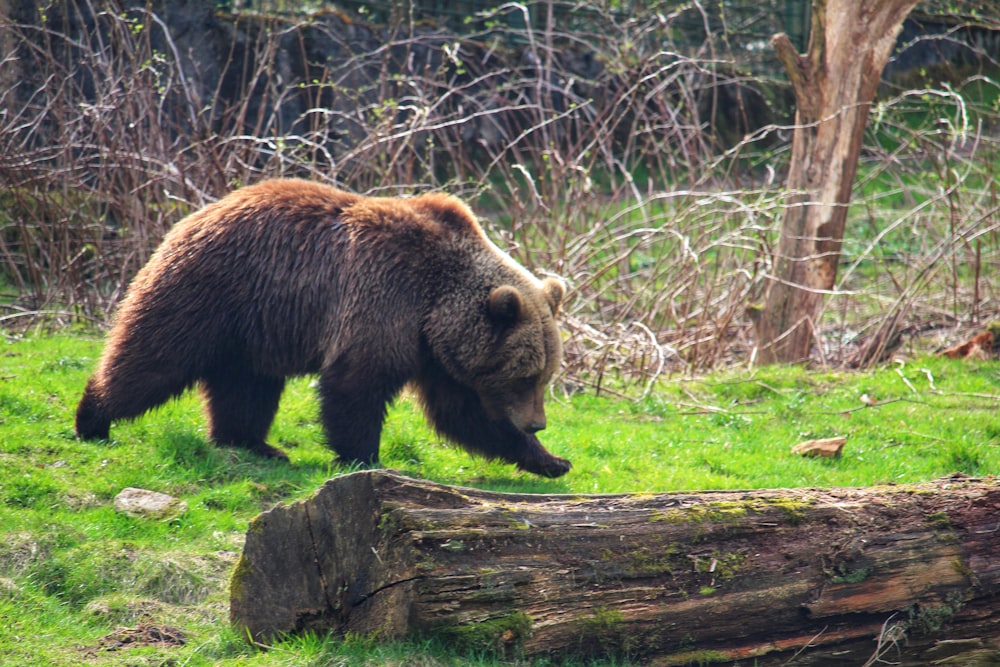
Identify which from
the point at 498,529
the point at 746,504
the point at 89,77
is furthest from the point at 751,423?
the point at 89,77

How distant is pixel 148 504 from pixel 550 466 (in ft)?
8.95

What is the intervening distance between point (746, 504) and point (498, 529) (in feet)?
3.75

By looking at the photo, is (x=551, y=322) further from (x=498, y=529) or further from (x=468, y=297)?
(x=498, y=529)

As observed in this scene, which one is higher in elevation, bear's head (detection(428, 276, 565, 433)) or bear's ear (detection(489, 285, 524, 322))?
bear's ear (detection(489, 285, 524, 322))

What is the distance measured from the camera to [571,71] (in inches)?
779

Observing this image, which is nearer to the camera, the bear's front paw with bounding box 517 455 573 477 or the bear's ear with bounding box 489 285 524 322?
the bear's ear with bounding box 489 285 524 322

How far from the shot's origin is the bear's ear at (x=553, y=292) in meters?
7.44

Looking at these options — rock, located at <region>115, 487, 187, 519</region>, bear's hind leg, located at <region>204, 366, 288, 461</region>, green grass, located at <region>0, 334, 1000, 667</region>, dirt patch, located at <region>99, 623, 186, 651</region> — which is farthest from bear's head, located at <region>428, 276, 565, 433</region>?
dirt patch, located at <region>99, 623, 186, 651</region>

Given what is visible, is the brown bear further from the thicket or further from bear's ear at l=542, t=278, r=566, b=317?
the thicket

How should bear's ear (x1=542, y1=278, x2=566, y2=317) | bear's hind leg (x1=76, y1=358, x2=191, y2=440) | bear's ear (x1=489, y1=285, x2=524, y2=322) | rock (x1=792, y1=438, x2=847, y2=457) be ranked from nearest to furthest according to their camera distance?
bear's hind leg (x1=76, y1=358, x2=191, y2=440) → bear's ear (x1=489, y1=285, x2=524, y2=322) → bear's ear (x1=542, y1=278, x2=566, y2=317) → rock (x1=792, y1=438, x2=847, y2=457)

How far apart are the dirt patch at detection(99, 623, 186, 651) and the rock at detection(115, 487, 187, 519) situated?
115 cm

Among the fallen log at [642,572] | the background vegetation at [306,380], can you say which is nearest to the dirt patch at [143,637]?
the background vegetation at [306,380]

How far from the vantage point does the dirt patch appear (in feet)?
15.0

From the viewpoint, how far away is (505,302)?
22.7 ft
